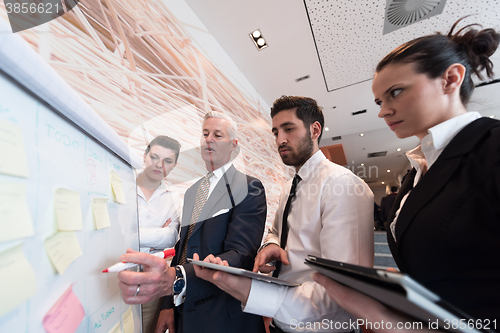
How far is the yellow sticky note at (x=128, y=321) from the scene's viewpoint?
0.66m

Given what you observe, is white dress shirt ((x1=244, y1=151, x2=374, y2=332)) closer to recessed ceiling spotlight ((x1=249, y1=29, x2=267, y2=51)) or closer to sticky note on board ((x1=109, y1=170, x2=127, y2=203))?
sticky note on board ((x1=109, y1=170, x2=127, y2=203))

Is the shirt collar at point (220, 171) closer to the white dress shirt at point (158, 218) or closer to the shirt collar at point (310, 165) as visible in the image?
the white dress shirt at point (158, 218)

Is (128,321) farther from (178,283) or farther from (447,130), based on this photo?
(447,130)

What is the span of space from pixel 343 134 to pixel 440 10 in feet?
10.7

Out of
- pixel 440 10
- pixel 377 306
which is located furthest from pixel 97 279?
pixel 440 10

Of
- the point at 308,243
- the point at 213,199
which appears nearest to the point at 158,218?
the point at 213,199

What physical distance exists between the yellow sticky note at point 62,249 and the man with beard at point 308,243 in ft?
1.25

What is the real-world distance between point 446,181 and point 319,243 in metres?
0.54

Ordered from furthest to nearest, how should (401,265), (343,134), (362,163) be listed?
1. (362,163)
2. (343,134)
3. (401,265)

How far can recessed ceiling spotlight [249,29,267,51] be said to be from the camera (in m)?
2.21

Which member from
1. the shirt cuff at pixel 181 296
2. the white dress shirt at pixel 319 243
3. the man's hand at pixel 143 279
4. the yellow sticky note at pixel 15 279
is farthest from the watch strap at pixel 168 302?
the yellow sticky note at pixel 15 279

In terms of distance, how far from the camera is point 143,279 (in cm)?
62

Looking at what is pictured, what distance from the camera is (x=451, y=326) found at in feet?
1.02

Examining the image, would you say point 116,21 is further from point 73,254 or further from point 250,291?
point 250,291
